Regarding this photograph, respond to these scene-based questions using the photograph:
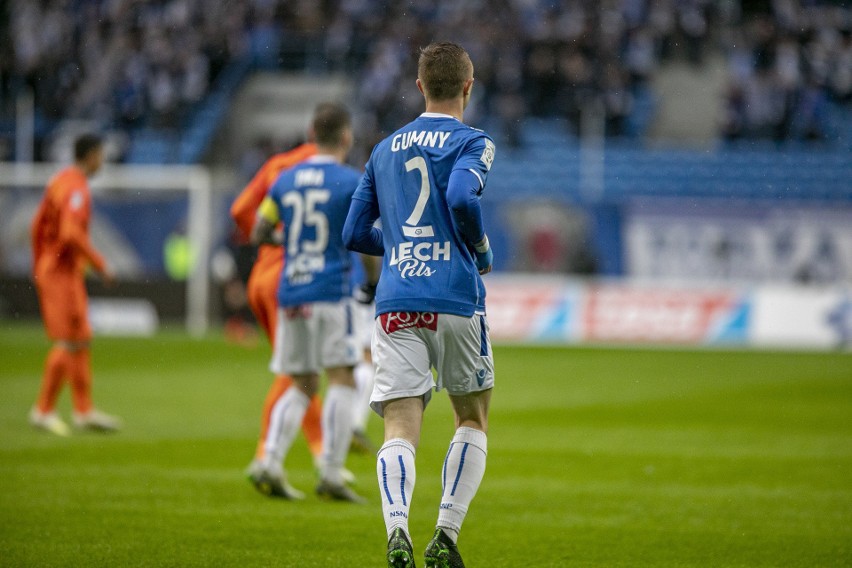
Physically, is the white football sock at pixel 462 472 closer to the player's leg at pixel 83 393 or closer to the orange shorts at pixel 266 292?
the orange shorts at pixel 266 292

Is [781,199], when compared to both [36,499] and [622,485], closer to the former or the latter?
[622,485]

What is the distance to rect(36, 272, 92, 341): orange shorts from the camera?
35.4 ft

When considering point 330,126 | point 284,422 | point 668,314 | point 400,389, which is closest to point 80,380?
point 284,422

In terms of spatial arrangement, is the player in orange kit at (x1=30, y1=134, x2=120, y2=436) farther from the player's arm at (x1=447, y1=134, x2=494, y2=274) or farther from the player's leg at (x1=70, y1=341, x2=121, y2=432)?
the player's arm at (x1=447, y1=134, x2=494, y2=274)

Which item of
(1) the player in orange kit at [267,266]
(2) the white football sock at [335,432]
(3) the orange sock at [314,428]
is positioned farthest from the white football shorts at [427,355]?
(3) the orange sock at [314,428]

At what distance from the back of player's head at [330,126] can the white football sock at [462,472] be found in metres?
2.84

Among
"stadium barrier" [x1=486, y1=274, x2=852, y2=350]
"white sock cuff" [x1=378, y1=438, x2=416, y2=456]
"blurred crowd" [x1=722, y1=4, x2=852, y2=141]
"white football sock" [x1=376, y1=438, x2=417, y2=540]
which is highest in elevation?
"blurred crowd" [x1=722, y1=4, x2=852, y2=141]

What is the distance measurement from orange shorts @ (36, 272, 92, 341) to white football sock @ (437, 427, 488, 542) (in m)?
6.42

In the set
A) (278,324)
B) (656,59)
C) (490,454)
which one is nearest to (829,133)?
(656,59)

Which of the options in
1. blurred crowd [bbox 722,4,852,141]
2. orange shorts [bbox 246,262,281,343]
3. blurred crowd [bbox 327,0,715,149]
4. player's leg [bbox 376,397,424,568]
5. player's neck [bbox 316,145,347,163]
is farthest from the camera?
blurred crowd [bbox 327,0,715,149]

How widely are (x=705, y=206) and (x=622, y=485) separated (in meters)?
16.9

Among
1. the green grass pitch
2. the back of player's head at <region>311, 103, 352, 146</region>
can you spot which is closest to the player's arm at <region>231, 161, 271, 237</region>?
the back of player's head at <region>311, 103, 352, 146</region>

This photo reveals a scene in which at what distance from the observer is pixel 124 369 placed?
55.4ft

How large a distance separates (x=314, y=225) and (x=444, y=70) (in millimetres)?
2442
